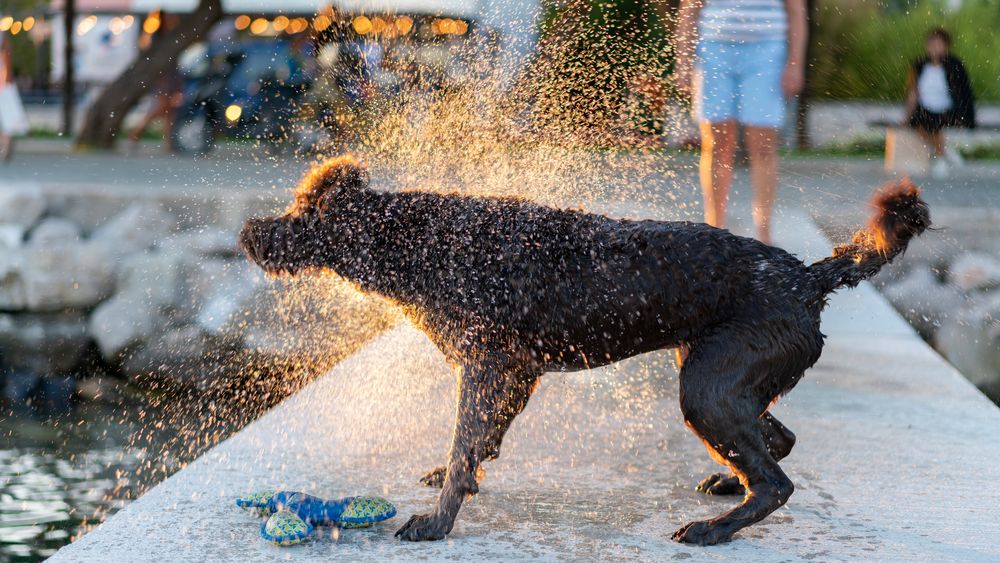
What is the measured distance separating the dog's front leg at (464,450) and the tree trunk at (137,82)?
44.5 ft

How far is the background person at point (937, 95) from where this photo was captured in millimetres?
13852

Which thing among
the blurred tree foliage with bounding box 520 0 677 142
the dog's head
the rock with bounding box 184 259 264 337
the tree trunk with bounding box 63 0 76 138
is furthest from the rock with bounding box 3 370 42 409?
the tree trunk with bounding box 63 0 76 138

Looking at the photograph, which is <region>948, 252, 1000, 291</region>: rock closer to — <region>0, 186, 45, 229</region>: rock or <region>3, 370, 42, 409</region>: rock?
<region>3, 370, 42, 409</region>: rock

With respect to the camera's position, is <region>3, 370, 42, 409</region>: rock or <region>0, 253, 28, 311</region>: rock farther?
<region>0, 253, 28, 311</region>: rock

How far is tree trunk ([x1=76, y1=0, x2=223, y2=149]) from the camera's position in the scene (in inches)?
648

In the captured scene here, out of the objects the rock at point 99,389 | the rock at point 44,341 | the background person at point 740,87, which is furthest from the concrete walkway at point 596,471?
the rock at point 44,341

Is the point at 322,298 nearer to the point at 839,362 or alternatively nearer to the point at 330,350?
the point at 330,350

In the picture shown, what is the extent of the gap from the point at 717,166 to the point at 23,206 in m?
6.51

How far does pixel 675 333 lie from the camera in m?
3.83

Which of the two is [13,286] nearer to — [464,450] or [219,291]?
[219,291]

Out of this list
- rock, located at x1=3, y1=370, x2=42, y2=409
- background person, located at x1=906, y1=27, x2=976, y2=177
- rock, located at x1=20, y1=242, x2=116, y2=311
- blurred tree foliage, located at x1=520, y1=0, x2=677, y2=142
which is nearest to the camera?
blurred tree foliage, located at x1=520, y1=0, x2=677, y2=142

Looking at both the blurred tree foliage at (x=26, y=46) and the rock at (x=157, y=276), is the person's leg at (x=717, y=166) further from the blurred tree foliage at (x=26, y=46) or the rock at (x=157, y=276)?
the blurred tree foliage at (x=26, y=46)

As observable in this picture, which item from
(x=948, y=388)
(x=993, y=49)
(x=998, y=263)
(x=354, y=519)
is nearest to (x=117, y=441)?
(x=354, y=519)

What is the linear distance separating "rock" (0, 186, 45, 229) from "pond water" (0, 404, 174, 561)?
317cm
